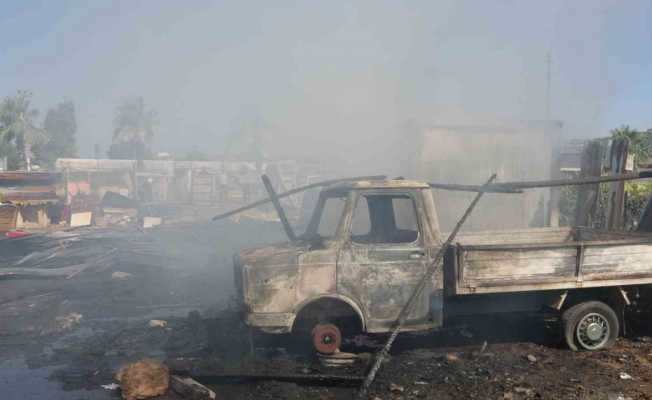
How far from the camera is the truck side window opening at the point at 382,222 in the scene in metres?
6.01

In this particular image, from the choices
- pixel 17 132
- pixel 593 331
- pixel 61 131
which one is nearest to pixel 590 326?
pixel 593 331

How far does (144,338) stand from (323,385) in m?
2.84

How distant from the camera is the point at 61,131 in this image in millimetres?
64938

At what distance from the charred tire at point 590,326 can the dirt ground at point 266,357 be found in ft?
0.47

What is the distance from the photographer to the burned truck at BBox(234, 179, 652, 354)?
5191 millimetres

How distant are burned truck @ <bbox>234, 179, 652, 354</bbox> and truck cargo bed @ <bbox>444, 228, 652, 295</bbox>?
1 cm

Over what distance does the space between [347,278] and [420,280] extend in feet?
2.50

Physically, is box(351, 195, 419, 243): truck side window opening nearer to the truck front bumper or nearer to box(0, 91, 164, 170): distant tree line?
the truck front bumper

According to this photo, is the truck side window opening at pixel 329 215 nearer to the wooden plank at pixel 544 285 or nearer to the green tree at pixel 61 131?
the wooden plank at pixel 544 285

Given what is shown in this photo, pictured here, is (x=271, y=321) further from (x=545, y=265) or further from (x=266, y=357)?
(x=545, y=265)

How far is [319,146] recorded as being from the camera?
30.2 m

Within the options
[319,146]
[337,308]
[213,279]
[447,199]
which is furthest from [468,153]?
[319,146]

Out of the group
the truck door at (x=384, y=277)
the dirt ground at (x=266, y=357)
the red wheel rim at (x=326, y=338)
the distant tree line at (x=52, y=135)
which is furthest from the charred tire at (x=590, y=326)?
the distant tree line at (x=52, y=135)

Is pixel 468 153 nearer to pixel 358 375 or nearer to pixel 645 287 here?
pixel 645 287
